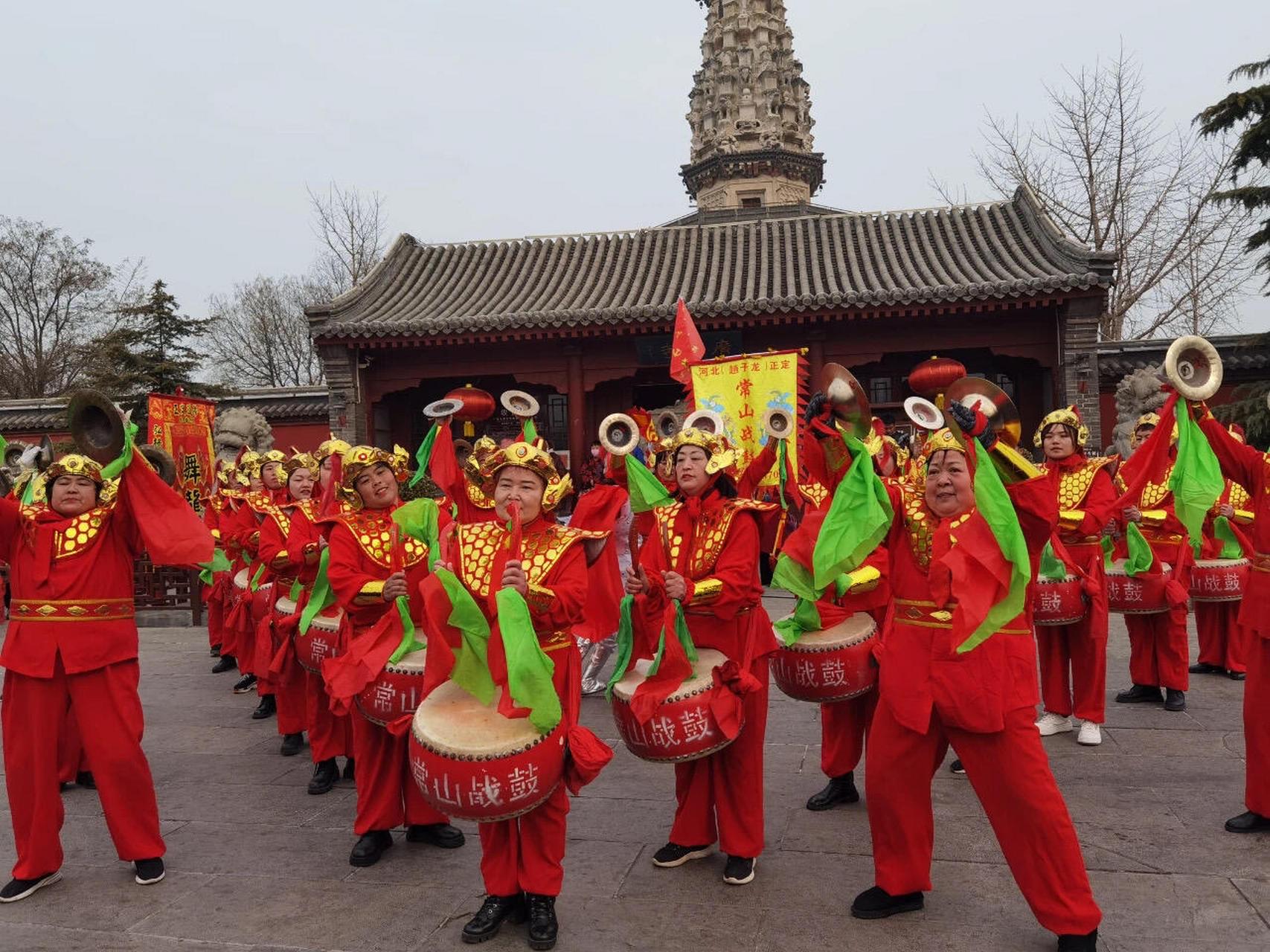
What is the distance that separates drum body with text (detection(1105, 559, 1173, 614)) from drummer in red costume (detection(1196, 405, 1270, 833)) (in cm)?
189

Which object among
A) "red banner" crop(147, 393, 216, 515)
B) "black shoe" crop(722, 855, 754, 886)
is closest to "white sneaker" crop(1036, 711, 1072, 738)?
"black shoe" crop(722, 855, 754, 886)

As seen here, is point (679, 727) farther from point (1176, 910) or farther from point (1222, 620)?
point (1222, 620)

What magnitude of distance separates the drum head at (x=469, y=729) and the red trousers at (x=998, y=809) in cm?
125

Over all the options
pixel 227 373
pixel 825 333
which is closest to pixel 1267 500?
pixel 825 333

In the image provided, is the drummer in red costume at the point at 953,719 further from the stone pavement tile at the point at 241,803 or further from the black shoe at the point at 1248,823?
the stone pavement tile at the point at 241,803

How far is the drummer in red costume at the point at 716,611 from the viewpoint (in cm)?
374

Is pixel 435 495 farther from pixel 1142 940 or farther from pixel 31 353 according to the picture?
pixel 31 353

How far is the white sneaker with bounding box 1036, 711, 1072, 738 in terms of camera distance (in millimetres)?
5719

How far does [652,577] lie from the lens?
367 cm

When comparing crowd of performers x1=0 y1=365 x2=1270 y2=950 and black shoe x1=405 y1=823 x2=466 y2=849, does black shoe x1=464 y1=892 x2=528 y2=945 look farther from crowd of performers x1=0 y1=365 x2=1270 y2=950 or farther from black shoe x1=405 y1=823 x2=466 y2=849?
black shoe x1=405 y1=823 x2=466 y2=849

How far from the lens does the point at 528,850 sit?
3289 millimetres

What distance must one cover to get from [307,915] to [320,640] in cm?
160

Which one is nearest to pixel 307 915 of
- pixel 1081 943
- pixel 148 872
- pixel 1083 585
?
pixel 148 872

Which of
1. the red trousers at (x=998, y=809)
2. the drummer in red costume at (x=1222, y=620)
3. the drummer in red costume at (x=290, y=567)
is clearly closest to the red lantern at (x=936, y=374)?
the drummer in red costume at (x=1222, y=620)
